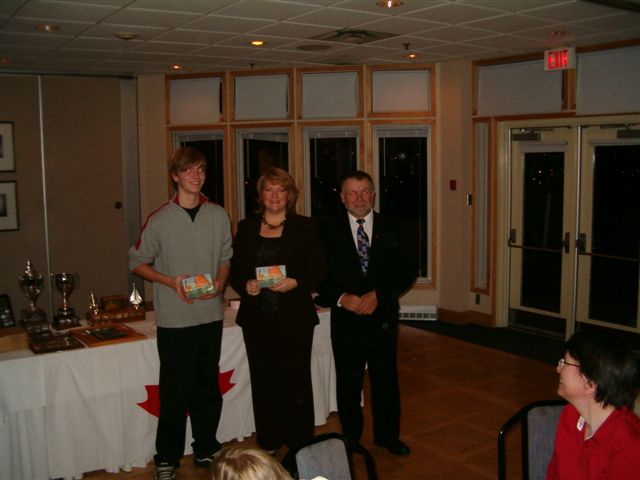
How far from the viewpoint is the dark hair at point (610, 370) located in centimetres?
207

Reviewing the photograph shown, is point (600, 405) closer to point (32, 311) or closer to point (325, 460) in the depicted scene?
point (325, 460)

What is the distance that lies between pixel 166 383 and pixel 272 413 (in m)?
0.61

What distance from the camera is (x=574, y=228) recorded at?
682 centimetres

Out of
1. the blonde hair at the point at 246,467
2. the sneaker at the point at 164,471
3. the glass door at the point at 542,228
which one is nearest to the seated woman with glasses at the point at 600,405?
the blonde hair at the point at 246,467

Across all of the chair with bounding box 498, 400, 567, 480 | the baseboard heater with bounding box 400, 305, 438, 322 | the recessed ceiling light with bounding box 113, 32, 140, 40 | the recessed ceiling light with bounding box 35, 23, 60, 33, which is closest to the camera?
the chair with bounding box 498, 400, 567, 480

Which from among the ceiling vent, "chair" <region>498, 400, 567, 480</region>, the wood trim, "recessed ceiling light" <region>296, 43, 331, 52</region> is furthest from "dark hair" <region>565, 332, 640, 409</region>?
the wood trim

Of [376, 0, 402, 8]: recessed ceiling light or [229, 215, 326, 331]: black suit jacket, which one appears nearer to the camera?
[229, 215, 326, 331]: black suit jacket

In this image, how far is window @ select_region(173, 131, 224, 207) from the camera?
8.56 metres

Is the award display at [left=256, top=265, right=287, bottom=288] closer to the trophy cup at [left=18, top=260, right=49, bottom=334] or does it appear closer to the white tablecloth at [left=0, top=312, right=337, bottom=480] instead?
the white tablecloth at [left=0, top=312, right=337, bottom=480]

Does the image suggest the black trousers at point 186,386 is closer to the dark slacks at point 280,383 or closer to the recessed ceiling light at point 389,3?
the dark slacks at point 280,383

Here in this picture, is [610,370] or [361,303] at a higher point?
[610,370]

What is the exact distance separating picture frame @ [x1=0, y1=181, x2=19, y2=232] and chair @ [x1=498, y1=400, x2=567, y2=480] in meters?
6.75

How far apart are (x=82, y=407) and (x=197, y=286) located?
36.8 inches

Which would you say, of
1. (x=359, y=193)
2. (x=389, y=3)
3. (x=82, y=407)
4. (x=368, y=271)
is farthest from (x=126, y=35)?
(x=82, y=407)
